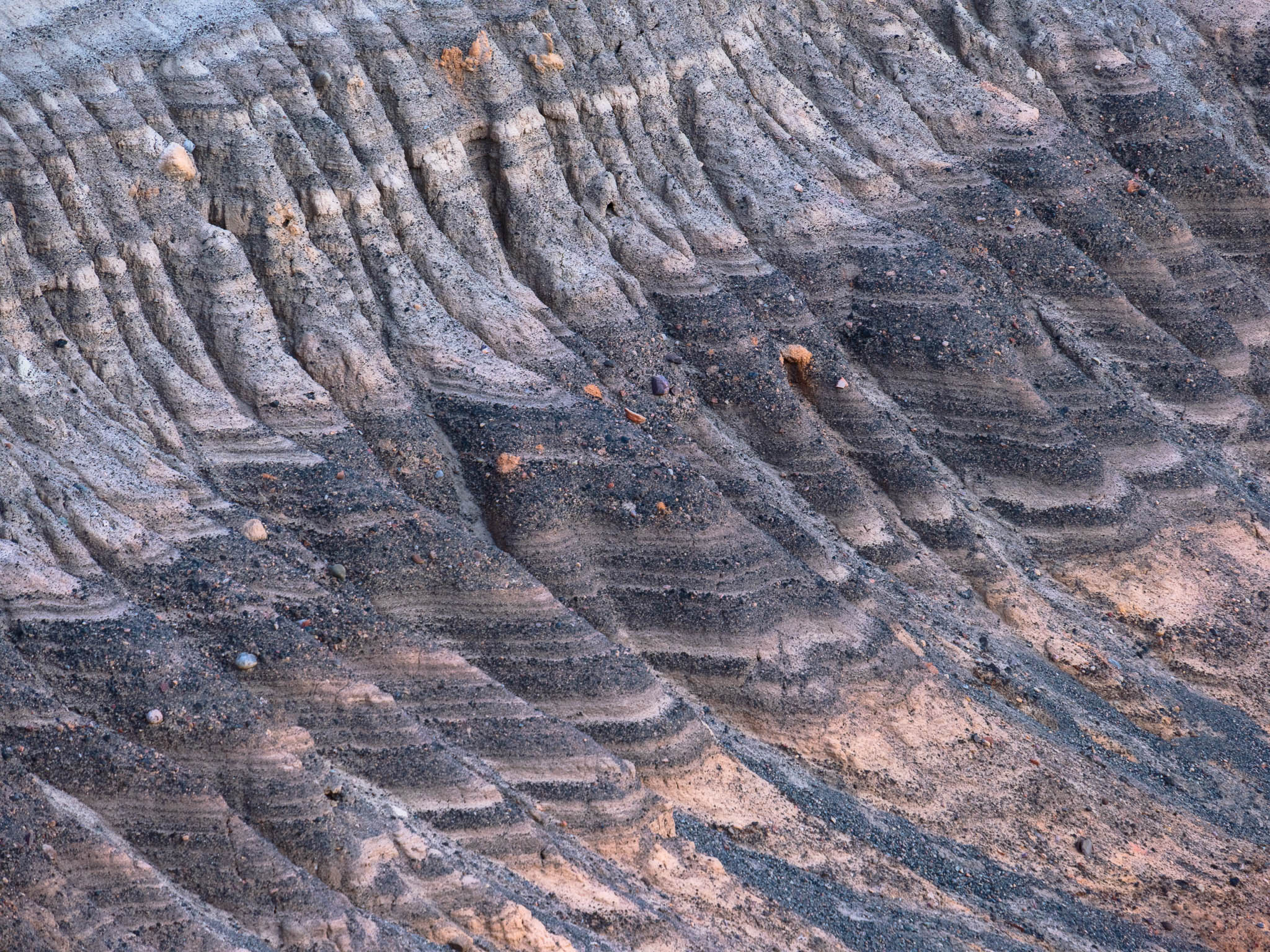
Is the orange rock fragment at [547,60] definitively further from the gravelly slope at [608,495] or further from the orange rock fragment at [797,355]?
the orange rock fragment at [797,355]

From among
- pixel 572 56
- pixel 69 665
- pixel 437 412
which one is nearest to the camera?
pixel 69 665

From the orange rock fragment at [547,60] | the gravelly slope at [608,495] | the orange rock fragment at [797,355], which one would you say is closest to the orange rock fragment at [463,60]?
the gravelly slope at [608,495]

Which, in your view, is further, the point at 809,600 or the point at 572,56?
the point at 572,56

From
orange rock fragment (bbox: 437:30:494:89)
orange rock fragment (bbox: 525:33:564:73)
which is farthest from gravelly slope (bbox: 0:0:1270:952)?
orange rock fragment (bbox: 525:33:564:73)

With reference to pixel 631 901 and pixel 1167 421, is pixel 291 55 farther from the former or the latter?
pixel 1167 421

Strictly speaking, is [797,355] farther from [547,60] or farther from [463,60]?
[463,60]

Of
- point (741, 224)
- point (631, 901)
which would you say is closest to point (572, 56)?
point (741, 224)

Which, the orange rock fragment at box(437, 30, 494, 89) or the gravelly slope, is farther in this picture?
the orange rock fragment at box(437, 30, 494, 89)

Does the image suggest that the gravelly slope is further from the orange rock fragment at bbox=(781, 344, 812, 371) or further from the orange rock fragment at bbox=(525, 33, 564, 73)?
the orange rock fragment at bbox=(525, 33, 564, 73)

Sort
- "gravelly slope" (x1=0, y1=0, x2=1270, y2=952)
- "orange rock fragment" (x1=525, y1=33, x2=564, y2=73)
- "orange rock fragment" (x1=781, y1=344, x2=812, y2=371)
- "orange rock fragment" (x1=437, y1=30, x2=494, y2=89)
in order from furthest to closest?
"orange rock fragment" (x1=781, y1=344, x2=812, y2=371)
"orange rock fragment" (x1=525, y1=33, x2=564, y2=73)
"orange rock fragment" (x1=437, y1=30, x2=494, y2=89)
"gravelly slope" (x1=0, y1=0, x2=1270, y2=952)
